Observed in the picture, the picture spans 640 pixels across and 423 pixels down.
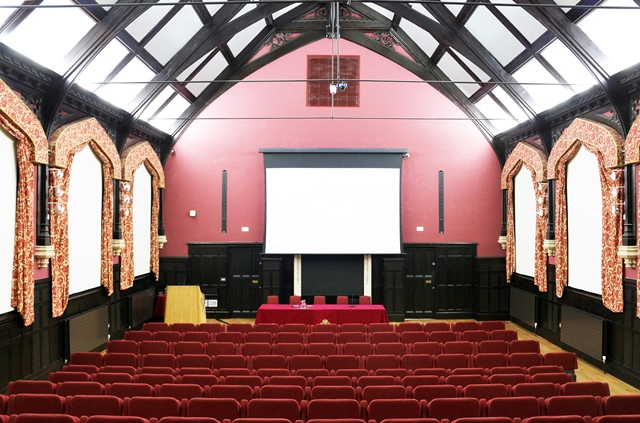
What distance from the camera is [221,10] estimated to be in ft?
34.2

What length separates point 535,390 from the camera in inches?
210

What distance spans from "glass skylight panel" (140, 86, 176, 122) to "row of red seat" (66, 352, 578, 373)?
7247mm

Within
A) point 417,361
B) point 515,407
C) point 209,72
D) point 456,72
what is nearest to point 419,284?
point 456,72

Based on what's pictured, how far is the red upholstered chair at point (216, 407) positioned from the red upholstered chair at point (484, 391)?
106 inches

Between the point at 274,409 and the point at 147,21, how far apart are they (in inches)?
315

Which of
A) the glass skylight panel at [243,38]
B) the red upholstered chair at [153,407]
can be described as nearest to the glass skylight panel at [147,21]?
the glass skylight panel at [243,38]

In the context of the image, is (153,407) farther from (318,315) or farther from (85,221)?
(318,315)

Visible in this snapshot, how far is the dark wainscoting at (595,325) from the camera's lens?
27.3 ft

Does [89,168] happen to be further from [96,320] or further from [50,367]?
[50,367]

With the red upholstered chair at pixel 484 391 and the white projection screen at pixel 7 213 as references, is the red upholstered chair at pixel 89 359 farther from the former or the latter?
the red upholstered chair at pixel 484 391

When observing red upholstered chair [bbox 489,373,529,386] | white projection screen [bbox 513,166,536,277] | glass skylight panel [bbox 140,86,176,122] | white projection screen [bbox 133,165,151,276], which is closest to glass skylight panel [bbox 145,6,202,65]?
glass skylight panel [bbox 140,86,176,122]

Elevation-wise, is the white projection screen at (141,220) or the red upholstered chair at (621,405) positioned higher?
the white projection screen at (141,220)

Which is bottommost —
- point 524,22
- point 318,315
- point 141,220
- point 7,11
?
point 318,315

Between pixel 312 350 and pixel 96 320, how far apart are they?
5.51 metres
